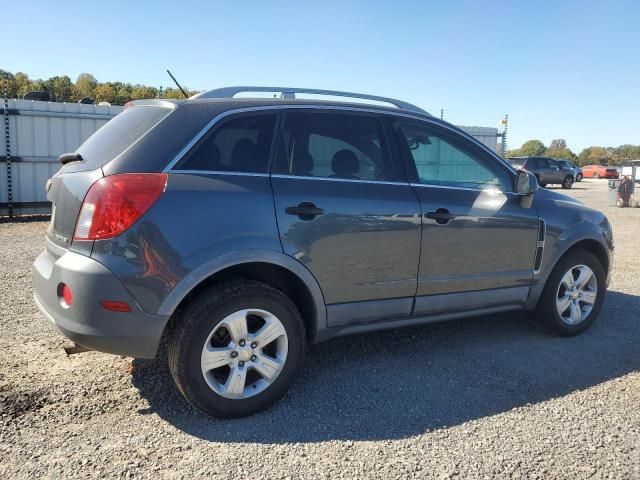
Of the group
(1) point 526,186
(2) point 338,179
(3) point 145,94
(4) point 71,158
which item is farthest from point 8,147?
(3) point 145,94

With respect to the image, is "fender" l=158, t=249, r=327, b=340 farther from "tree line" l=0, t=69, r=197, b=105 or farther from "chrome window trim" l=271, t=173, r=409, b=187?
"tree line" l=0, t=69, r=197, b=105

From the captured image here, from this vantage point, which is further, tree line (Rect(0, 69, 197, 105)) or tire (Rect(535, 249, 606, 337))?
→ tree line (Rect(0, 69, 197, 105))

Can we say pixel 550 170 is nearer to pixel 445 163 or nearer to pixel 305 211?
pixel 445 163

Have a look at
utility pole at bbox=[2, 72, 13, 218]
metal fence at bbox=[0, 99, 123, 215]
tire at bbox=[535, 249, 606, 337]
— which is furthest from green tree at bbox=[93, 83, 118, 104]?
tire at bbox=[535, 249, 606, 337]

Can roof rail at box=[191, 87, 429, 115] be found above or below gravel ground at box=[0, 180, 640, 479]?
above

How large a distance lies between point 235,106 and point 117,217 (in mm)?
1003

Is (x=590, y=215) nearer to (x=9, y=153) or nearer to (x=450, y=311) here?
(x=450, y=311)

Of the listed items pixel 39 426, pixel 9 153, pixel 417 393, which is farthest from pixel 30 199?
pixel 417 393

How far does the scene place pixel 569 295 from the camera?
15.0 feet

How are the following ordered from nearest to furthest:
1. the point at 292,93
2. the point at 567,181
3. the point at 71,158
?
the point at 71,158, the point at 292,93, the point at 567,181

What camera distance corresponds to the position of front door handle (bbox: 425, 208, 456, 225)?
3.73 metres

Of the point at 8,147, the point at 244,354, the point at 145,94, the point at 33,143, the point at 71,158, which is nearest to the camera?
the point at 244,354

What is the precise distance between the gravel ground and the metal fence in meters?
8.35

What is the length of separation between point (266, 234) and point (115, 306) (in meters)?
0.90
